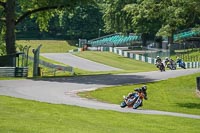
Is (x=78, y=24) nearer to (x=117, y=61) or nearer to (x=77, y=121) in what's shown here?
(x=117, y=61)

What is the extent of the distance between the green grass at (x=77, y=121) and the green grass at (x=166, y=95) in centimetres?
418

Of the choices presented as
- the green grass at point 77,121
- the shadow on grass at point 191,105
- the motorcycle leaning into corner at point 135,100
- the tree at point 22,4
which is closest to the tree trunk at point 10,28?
the tree at point 22,4

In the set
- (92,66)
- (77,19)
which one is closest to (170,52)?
(92,66)

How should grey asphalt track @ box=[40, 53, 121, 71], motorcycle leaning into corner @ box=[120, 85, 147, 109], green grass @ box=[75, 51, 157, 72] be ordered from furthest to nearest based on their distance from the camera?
green grass @ box=[75, 51, 157, 72] → grey asphalt track @ box=[40, 53, 121, 71] → motorcycle leaning into corner @ box=[120, 85, 147, 109]

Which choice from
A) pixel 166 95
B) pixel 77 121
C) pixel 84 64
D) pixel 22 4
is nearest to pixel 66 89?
pixel 166 95

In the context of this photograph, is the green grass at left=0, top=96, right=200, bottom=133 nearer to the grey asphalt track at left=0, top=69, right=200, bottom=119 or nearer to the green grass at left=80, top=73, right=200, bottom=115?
the grey asphalt track at left=0, top=69, right=200, bottom=119

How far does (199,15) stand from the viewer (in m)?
25.0

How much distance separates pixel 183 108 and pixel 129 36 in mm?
76787

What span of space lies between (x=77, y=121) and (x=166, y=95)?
13760 mm

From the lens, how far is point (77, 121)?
1462 cm

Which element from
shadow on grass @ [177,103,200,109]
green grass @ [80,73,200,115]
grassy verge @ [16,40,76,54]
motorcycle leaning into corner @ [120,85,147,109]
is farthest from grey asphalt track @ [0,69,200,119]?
grassy verge @ [16,40,76,54]

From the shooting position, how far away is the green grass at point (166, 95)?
2308 centimetres

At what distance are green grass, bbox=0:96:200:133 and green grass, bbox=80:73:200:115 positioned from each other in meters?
4.18

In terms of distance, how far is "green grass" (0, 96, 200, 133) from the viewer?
12.1m
